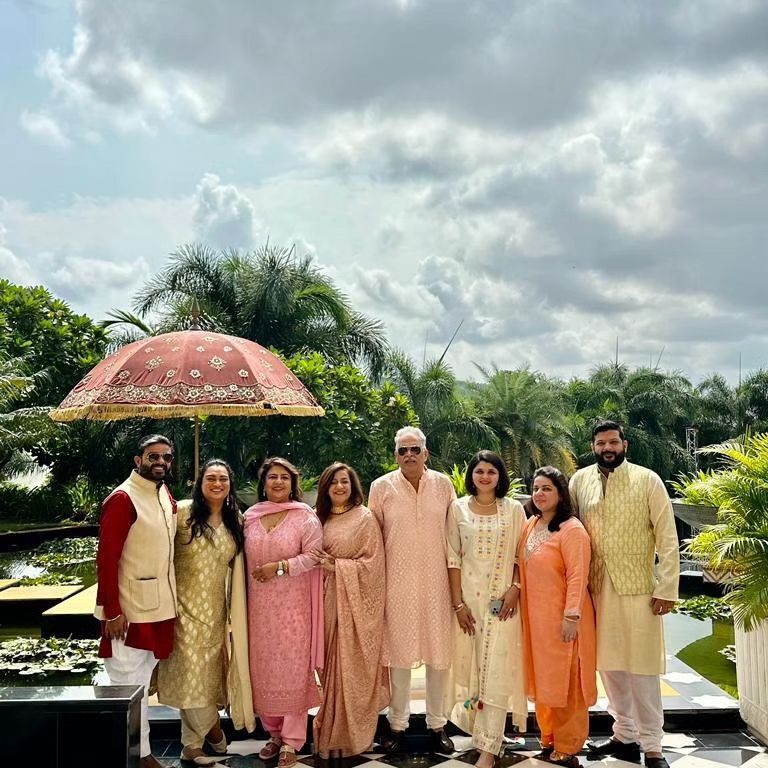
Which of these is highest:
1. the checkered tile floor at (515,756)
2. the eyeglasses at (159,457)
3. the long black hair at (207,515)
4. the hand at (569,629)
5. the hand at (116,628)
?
the eyeglasses at (159,457)

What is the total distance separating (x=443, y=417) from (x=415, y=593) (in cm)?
1519

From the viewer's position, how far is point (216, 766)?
407cm

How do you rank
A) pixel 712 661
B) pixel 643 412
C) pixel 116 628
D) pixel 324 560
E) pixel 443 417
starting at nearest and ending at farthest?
1. pixel 116 628
2. pixel 324 560
3. pixel 712 661
4. pixel 443 417
5. pixel 643 412

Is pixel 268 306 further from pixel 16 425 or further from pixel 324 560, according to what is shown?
pixel 324 560

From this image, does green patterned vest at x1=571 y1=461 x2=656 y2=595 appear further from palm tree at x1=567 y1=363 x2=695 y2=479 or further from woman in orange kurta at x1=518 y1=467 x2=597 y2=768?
palm tree at x1=567 y1=363 x2=695 y2=479

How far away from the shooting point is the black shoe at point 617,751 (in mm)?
4195

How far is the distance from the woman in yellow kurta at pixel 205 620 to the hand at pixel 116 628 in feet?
1.00

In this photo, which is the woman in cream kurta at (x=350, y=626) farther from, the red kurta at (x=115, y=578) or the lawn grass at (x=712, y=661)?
the lawn grass at (x=712, y=661)

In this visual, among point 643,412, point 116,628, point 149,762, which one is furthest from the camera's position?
point 643,412

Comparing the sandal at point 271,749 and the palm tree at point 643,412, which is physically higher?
the palm tree at point 643,412

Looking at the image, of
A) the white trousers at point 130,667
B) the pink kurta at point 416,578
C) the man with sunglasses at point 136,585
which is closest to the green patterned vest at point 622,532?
the pink kurta at point 416,578

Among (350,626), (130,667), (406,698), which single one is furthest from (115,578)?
(406,698)

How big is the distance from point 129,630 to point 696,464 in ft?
75.2

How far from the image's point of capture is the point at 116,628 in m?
3.79
